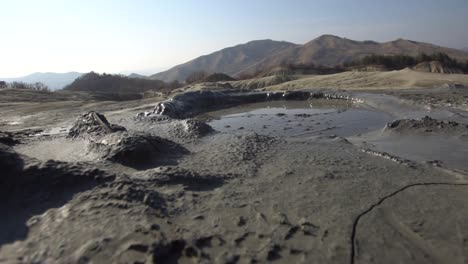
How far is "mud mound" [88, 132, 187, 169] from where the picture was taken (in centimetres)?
374

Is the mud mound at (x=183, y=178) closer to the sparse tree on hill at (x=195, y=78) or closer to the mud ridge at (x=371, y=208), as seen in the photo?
the mud ridge at (x=371, y=208)

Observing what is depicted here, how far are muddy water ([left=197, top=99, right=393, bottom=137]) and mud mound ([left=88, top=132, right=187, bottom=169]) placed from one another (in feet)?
6.95

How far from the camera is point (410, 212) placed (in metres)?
2.54

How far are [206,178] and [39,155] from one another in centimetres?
251

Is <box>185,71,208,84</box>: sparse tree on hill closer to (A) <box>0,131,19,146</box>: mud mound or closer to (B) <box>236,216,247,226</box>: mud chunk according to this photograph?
(A) <box>0,131,19,146</box>: mud mound

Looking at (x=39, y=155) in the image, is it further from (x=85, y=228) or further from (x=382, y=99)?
(x=382, y=99)

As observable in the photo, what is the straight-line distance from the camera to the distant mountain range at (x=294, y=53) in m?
65.1

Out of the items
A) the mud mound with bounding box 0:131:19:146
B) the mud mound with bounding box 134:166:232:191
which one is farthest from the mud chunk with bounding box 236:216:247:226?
the mud mound with bounding box 0:131:19:146

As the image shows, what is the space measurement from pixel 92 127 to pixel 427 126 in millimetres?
4559

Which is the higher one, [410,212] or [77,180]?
[77,180]

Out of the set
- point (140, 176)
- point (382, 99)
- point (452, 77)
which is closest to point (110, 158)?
point (140, 176)

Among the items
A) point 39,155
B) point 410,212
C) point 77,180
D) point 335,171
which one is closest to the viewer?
point 410,212

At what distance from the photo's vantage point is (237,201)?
277 cm

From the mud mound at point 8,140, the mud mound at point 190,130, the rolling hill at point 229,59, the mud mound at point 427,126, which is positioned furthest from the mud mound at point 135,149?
the rolling hill at point 229,59
